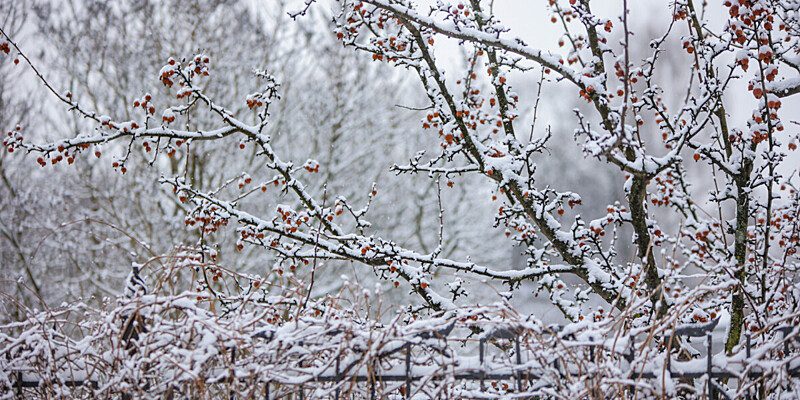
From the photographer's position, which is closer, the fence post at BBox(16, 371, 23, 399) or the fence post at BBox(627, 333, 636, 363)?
the fence post at BBox(627, 333, 636, 363)

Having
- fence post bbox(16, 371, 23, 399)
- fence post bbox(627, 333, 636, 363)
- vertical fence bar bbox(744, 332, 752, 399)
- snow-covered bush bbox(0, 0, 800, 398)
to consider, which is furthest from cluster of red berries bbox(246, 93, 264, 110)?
vertical fence bar bbox(744, 332, 752, 399)

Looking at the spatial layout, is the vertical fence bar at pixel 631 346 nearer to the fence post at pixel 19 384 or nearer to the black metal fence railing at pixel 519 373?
the black metal fence railing at pixel 519 373

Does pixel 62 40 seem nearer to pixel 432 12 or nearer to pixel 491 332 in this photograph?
pixel 432 12

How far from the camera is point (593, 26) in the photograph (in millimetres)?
3857

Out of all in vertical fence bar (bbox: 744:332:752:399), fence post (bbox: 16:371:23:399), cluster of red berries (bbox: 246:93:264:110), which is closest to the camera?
vertical fence bar (bbox: 744:332:752:399)

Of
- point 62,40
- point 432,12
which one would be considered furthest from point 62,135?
point 432,12

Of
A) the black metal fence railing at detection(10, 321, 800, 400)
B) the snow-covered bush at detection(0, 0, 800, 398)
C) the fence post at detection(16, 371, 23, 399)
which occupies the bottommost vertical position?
the fence post at detection(16, 371, 23, 399)

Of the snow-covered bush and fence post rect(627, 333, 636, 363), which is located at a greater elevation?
the snow-covered bush

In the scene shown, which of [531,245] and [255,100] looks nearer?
[255,100]

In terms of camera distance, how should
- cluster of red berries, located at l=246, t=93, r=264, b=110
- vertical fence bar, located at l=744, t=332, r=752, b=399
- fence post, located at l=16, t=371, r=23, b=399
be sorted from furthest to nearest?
cluster of red berries, located at l=246, t=93, r=264, b=110 → fence post, located at l=16, t=371, r=23, b=399 → vertical fence bar, located at l=744, t=332, r=752, b=399

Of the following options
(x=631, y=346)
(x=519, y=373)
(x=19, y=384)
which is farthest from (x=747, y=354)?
(x=19, y=384)

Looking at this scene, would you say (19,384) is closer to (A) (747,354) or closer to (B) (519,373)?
(B) (519,373)

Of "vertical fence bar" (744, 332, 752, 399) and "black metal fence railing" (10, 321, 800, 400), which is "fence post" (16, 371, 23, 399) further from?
"vertical fence bar" (744, 332, 752, 399)

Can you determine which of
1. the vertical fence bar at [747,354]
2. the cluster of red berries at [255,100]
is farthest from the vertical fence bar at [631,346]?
the cluster of red berries at [255,100]
